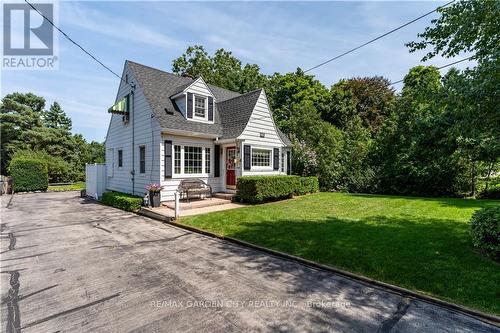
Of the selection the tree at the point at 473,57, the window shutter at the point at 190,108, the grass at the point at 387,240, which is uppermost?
the window shutter at the point at 190,108

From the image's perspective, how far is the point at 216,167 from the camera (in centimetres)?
1358

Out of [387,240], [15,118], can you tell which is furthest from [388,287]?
[15,118]

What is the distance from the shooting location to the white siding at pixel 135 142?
449 inches

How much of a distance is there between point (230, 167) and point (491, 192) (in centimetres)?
1458

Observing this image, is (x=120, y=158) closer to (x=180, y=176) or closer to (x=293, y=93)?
(x=180, y=176)

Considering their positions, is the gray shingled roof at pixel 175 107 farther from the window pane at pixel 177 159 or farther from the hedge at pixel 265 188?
the hedge at pixel 265 188

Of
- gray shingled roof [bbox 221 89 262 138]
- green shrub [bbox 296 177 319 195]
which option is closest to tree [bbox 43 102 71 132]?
gray shingled roof [bbox 221 89 262 138]

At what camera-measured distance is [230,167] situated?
13727 millimetres

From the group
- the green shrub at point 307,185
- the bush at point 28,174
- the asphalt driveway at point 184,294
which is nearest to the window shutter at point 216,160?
the green shrub at point 307,185

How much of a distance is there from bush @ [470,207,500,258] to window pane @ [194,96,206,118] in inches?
462

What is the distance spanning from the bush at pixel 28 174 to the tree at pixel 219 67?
19.4 metres

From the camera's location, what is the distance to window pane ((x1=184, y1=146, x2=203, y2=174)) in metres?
12.2

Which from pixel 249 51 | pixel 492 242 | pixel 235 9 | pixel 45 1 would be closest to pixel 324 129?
pixel 249 51

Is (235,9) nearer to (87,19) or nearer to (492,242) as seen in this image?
(87,19)
